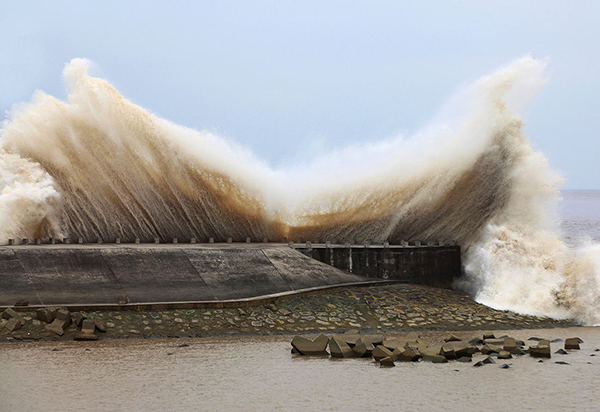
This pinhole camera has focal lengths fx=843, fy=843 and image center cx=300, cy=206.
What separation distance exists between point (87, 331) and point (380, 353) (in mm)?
7201

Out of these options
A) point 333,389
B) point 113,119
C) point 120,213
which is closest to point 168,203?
point 120,213

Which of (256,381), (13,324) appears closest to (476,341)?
(256,381)

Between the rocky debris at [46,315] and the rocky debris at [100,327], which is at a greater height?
the rocky debris at [46,315]

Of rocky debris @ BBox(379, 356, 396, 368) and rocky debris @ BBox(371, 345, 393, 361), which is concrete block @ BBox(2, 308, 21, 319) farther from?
rocky debris @ BBox(379, 356, 396, 368)

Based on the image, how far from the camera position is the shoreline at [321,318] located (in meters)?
21.2

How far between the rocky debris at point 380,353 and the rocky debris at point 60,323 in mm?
7578

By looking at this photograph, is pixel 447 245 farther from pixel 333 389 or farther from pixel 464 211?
pixel 333 389

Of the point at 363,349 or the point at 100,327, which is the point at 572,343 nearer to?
the point at 363,349

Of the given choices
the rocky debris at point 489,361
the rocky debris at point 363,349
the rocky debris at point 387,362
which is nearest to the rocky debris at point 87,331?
the rocky debris at point 363,349

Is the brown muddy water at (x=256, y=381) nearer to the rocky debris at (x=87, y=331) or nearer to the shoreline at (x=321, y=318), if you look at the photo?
the rocky debris at (x=87, y=331)

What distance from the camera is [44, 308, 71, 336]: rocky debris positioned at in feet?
66.9

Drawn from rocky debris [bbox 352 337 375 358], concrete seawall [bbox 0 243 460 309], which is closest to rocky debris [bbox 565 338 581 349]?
rocky debris [bbox 352 337 375 358]

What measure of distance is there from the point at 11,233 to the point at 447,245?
612 inches

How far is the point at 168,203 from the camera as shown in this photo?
106 feet
